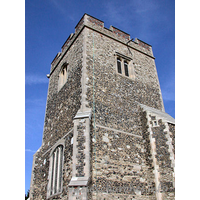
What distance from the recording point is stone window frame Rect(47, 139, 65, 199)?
8654mm

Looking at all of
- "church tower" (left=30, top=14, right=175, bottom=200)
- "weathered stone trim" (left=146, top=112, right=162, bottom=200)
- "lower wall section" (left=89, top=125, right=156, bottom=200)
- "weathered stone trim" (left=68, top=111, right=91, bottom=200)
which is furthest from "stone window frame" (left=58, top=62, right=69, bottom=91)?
"weathered stone trim" (left=146, top=112, right=162, bottom=200)

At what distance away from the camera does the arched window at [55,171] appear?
8738 mm

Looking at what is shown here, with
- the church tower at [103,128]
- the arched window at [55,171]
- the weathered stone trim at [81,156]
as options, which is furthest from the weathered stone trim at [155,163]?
the arched window at [55,171]

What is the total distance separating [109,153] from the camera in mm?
8180

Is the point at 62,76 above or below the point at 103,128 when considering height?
above

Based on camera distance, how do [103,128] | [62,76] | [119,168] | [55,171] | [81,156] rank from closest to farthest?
1. [81,156]
2. [119,168]
3. [103,128]
4. [55,171]
5. [62,76]

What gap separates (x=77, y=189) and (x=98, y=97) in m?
4.30

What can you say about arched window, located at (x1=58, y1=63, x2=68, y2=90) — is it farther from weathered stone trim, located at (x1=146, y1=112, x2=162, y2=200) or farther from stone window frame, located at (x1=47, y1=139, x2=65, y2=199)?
weathered stone trim, located at (x1=146, y1=112, x2=162, y2=200)

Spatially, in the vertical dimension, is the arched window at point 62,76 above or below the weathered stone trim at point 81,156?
above

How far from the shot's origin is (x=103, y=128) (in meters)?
8.67

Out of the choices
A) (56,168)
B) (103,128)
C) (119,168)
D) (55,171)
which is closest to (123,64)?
(103,128)

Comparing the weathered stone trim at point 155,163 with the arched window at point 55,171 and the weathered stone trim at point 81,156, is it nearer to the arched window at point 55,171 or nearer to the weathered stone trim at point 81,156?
the weathered stone trim at point 81,156

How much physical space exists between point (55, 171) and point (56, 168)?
0.14 m

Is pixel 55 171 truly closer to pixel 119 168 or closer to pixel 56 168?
pixel 56 168
